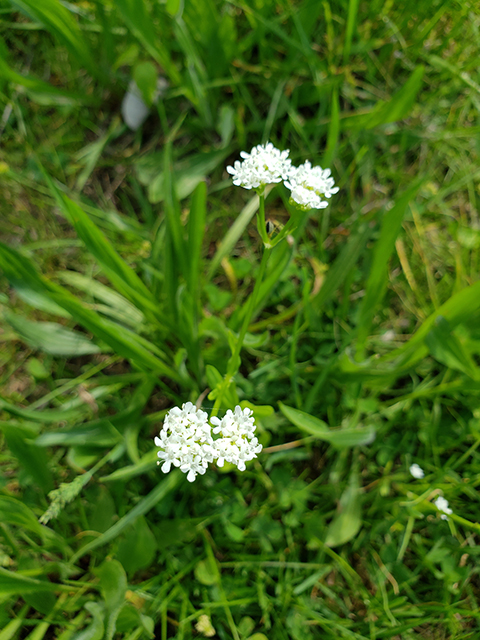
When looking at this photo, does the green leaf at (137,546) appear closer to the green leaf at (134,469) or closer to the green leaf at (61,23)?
the green leaf at (134,469)

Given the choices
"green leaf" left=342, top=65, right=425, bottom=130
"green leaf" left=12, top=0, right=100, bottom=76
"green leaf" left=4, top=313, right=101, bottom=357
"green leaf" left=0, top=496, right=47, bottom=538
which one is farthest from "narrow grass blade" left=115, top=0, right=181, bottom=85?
"green leaf" left=0, top=496, right=47, bottom=538

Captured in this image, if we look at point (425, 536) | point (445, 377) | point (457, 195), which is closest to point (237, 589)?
point (425, 536)

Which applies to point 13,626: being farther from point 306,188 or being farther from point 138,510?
point 306,188

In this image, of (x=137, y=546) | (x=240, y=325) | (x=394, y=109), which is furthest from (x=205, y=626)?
(x=394, y=109)

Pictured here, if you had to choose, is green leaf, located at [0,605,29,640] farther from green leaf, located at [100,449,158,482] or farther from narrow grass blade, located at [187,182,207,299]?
narrow grass blade, located at [187,182,207,299]

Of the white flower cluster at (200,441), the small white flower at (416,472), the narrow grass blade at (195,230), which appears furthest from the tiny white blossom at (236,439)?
the small white flower at (416,472)

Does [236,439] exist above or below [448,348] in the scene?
above
